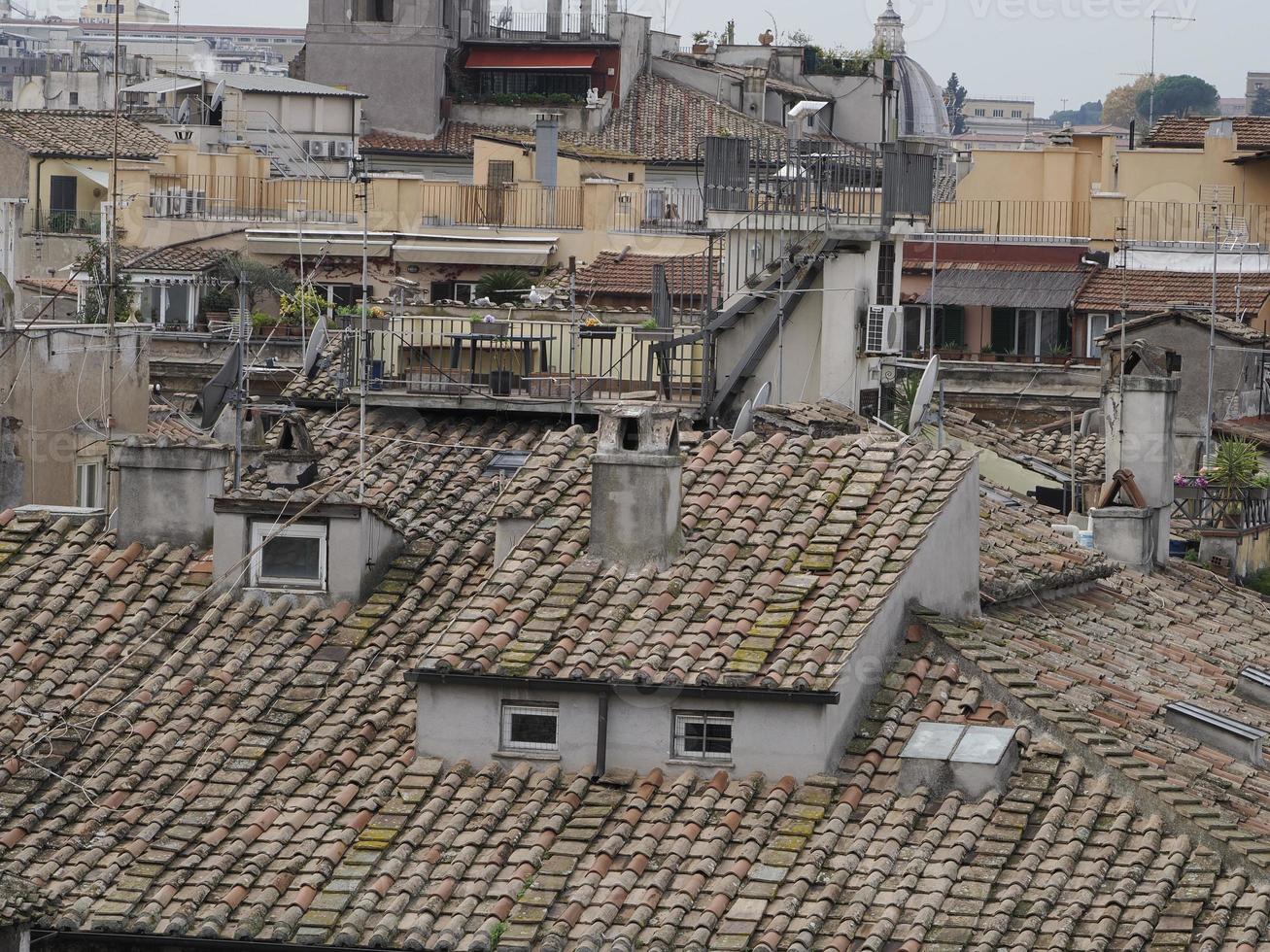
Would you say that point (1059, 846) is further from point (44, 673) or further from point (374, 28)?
point (374, 28)

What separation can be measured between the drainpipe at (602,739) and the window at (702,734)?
435 mm

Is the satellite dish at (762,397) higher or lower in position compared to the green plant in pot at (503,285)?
lower

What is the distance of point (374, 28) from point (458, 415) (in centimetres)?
4802

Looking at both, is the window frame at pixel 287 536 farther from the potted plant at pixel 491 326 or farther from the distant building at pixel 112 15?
the distant building at pixel 112 15

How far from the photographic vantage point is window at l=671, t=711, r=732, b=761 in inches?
745

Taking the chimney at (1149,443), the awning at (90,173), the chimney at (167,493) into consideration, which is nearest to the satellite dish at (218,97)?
the awning at (90,173)

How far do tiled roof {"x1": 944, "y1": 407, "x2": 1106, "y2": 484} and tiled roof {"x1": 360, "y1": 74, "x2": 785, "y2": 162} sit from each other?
31058 mm

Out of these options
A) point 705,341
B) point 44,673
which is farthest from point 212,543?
point 705,341

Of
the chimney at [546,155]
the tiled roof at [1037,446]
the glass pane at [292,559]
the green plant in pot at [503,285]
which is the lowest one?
the tiled roof at [1037,446]

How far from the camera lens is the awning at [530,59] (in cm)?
7800

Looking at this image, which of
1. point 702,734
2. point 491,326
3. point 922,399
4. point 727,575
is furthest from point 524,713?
point 491,326

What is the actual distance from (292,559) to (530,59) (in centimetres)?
5808

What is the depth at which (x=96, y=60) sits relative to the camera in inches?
3420

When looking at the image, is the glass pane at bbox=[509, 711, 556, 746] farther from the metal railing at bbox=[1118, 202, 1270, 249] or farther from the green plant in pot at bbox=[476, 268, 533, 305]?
the metal railing at bbox=[1118, 202, 1270, 249]
